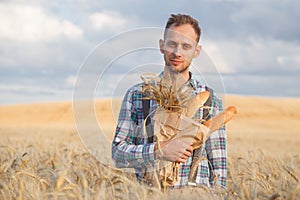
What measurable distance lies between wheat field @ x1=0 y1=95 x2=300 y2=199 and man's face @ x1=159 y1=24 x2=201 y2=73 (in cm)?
49

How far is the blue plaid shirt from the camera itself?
326 centimetres

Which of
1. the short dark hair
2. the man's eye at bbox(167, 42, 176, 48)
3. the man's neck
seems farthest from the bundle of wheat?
the short dark hair

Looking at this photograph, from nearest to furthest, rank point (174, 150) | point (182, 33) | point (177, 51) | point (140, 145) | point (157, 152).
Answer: point (174, 150) < point (157, 152) < point (140, 145) < point (177, 51) < point (182, 33)

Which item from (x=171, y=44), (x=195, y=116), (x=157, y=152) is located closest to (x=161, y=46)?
(x=171, y=44)

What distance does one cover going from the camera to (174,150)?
2.88 m

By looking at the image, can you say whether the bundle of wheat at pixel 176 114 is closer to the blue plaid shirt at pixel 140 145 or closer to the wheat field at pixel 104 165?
the blue plaid shirt at pixel 140 145

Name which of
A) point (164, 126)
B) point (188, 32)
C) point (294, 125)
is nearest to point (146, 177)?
point (164, 126)

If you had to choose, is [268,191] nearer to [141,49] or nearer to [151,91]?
[151,91]

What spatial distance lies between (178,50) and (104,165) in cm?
179

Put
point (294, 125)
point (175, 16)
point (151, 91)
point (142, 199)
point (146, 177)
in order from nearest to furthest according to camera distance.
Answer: point (142, 199) → point (151, 91) → point (146, 177) → point (175, 16) → point (294, 125)

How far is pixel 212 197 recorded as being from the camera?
2.62m

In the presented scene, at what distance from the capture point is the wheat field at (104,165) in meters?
2.60

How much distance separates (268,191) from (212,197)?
0.35m

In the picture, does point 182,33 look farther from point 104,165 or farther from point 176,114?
point 104,165
